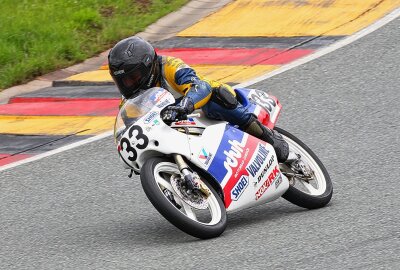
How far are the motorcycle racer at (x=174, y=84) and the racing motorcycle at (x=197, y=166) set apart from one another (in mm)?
85

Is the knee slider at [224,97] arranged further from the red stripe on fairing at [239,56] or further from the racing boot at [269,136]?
the red stripe on fairing at [239,56]

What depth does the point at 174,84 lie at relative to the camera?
23.3 feet

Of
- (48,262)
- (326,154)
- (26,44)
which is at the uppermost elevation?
(48,262)

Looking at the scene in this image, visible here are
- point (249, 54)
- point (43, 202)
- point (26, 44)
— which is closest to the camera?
point (43, 202)

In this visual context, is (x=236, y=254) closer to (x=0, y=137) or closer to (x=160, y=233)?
(x=160, y=233)

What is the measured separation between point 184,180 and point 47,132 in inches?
144

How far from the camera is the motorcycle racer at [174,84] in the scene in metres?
6.86

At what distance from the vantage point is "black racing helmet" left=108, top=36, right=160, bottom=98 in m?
6.87

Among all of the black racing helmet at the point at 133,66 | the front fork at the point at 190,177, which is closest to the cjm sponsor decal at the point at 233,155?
the front fork at the point at 190,177

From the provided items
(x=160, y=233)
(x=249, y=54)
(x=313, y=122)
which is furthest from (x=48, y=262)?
(x=249, y=54)

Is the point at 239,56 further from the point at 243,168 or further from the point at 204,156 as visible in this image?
the point at 204,156

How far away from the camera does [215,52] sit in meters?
11.8

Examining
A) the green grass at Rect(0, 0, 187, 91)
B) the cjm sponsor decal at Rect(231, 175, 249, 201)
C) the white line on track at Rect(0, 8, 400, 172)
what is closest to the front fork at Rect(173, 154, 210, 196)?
the cjm sponsor decal at Rect(231, 175, 249, 201)

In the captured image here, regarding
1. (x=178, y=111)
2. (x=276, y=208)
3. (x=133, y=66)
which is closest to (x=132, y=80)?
(x=133, y=66)
